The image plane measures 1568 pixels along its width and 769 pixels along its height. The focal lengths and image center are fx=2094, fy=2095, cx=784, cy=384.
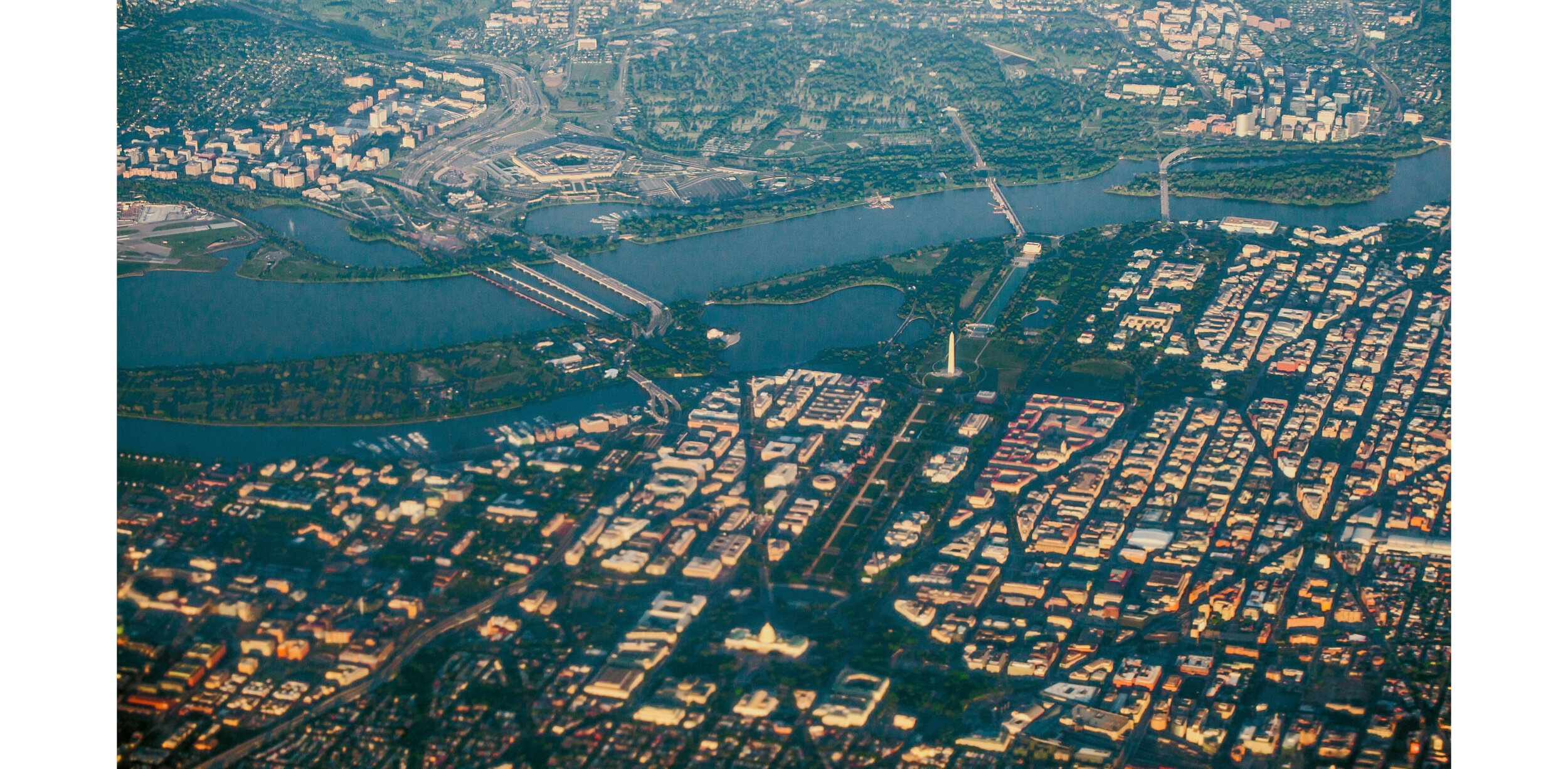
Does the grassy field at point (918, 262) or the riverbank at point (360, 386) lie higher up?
the grassy field at point (918, 262)

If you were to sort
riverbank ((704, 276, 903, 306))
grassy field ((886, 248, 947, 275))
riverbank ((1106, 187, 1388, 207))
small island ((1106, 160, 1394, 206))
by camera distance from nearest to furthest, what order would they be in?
riverbank ((704, 276, 903, 306)) → grassy field ((886, 248, 947, 275)) → riverbank ((1106, 187, 1388, 207)) → small island ((1106, 160, 1394, 206))

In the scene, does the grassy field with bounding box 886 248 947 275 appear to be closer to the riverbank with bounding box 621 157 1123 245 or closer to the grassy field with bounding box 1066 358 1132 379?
the riverbank with bounding box 621 157 1123 245

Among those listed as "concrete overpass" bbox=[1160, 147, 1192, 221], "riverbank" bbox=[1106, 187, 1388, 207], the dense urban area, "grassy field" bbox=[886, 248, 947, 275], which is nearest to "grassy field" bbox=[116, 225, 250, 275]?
the dense urban area

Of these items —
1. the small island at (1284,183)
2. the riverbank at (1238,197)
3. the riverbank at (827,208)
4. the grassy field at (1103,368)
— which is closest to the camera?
the grassy field at (1103,368)

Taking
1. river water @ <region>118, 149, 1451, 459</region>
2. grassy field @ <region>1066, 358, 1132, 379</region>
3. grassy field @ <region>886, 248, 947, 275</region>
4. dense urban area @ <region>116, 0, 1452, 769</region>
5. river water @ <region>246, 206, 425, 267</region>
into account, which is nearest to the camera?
dense urban area @ <region>116, 0, 1452, 769</region>

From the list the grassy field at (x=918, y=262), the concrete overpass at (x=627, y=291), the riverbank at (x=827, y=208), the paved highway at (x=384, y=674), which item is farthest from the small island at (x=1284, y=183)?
the paved highway at (x=384, y=674)

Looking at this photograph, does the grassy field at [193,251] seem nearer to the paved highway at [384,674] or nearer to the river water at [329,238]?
the river water at [329,238]

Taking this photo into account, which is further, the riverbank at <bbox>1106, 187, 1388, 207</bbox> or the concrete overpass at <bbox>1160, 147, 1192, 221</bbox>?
the riverbank at <bbox>1106, 187, 1388, 207</bbox>
